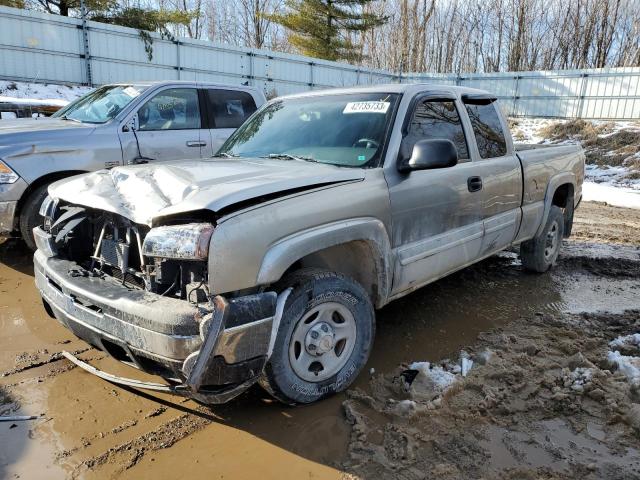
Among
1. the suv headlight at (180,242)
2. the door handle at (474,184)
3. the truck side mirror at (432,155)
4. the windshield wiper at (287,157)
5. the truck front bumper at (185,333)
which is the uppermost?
the truck side mirror at (432,155)

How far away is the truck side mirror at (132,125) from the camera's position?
5.71m

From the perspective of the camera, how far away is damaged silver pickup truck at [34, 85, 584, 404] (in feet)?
7.59

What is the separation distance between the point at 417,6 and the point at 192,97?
3280 cm

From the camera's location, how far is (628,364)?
3.30m

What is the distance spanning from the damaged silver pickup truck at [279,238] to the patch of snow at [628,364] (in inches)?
47.6

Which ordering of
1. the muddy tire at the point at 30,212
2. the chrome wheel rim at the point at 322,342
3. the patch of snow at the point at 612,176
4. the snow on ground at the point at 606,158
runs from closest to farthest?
the chrome wheel rim at the point at 322,342 < the muddy tire at the point at 30,212 < the snow on ground at the point at 606,158 < the patch of snow at the point at 612,176

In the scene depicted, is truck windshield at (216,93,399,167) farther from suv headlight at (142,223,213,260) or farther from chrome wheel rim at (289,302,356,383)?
suv headlight at (142,223,213,260)

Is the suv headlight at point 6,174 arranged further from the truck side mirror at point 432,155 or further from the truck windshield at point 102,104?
the truck side mirror at point 432,155

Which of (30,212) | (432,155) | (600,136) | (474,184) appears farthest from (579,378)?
(600,136)

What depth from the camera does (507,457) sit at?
8.14 feet

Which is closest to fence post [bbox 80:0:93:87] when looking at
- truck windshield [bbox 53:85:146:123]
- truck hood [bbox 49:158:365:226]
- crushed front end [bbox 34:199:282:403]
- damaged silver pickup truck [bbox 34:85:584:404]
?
truck windshield [bbox 53:85:146:123]

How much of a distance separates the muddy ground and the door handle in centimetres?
113

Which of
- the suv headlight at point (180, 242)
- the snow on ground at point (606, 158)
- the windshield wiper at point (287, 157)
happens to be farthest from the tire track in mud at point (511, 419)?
the snow on ground at point (606, 158)

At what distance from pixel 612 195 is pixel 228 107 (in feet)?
28.6
